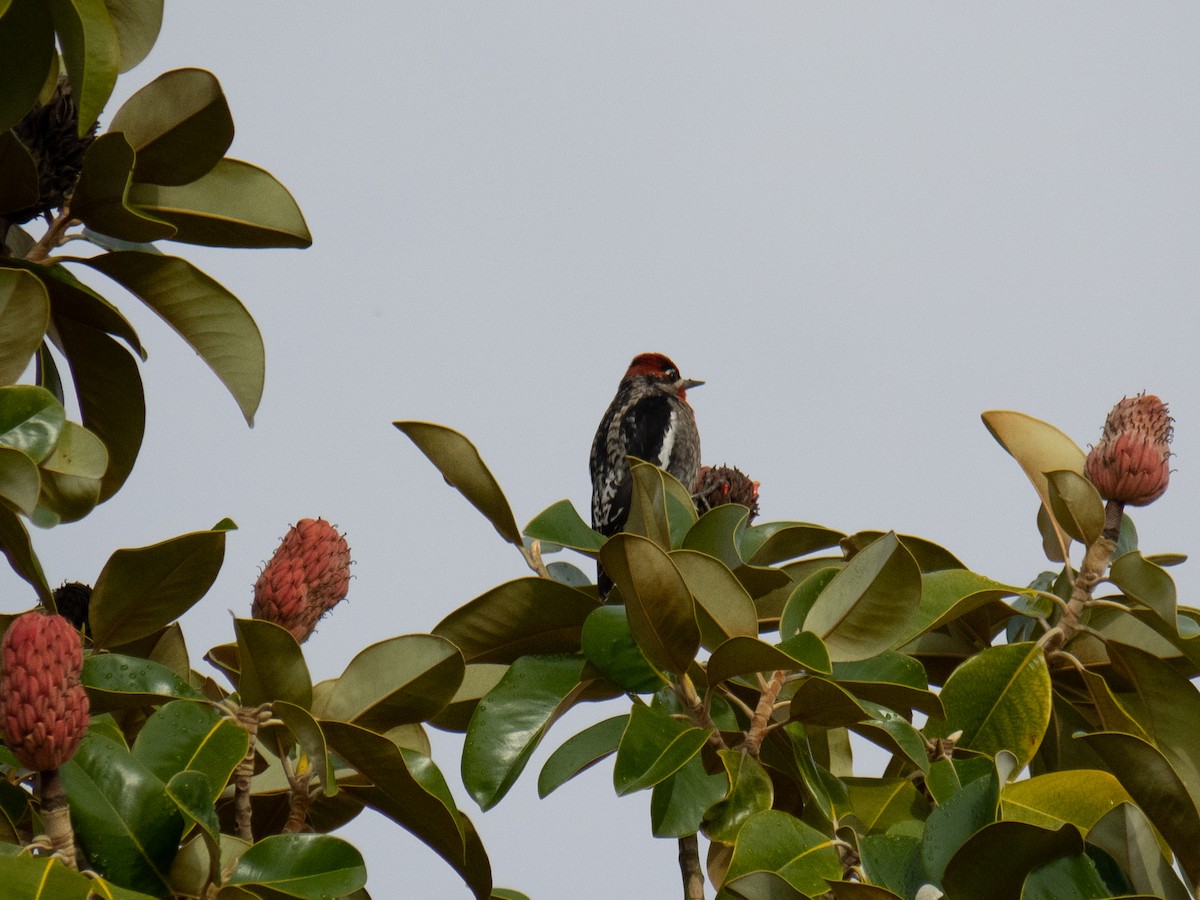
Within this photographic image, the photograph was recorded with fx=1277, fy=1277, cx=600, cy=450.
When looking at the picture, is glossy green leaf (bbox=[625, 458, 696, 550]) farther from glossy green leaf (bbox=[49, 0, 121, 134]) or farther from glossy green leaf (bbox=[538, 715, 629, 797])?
glossy green leaf (bbox=[49, 0, 121, 134])

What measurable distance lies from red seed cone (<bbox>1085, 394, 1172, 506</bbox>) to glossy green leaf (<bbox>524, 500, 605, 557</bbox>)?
1.13 metres

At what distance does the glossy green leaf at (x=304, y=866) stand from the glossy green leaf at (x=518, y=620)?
65cm

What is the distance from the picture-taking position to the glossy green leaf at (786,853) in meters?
2.04

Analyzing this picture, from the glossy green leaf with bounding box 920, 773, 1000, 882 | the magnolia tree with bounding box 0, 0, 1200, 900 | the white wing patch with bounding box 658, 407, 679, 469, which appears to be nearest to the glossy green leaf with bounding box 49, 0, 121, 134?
the magnolia tree with bounding box 0, 0, 1200, 900

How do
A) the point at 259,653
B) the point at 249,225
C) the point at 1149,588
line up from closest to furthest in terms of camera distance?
the point at 259,653 < the point at 1149,588 < the point at 249,225

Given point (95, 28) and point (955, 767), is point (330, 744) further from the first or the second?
point (95, 28)

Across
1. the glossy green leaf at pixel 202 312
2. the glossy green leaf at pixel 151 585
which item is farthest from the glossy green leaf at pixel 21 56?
the glossy green leaf at pixel 151 585

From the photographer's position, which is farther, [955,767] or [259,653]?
[955,767]

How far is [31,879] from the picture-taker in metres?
1.56

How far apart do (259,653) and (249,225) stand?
1.06 m

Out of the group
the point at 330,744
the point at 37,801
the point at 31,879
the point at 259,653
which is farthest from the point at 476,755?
the point at 31,879

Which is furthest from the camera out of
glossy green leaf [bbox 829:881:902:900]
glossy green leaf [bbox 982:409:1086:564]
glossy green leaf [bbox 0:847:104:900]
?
glossy green leaf [bbox 982:409:1086:564]

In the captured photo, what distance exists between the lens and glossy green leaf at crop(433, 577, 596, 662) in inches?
101

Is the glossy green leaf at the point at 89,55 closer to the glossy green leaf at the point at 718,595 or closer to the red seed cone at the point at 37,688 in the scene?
the red seed cone at the point at 37,688
